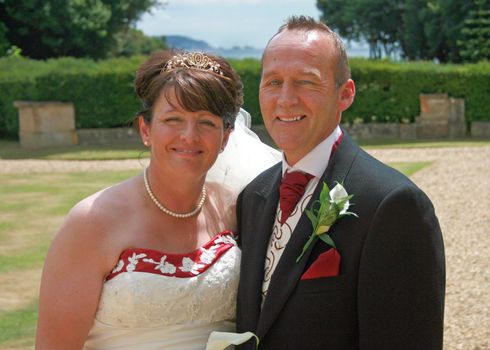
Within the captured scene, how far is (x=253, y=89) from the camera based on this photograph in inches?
816

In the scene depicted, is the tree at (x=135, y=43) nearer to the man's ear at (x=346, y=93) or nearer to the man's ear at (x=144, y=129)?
the man's ear at (x=144, y=129)

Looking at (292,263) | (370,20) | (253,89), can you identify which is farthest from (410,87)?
(370,20)

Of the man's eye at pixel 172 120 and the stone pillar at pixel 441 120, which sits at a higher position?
the man's eye at pixel 172 120

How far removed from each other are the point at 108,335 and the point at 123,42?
3991 cm

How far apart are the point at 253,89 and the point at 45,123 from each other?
5.52 meters

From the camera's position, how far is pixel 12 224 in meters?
10.9

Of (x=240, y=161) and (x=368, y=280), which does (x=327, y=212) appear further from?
(x=240, y=161)

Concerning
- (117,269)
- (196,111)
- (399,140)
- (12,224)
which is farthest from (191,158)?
(399,140)

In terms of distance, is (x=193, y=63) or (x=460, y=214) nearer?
(x=193, y=63)

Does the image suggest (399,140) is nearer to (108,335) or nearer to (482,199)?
(482,199)

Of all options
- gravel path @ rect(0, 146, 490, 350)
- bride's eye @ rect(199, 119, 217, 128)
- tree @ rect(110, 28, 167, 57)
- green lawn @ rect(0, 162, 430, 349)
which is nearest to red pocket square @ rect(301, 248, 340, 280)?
bride's eye @ rect(199, 119, 217, 128)

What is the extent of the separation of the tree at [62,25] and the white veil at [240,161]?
86.0 feet

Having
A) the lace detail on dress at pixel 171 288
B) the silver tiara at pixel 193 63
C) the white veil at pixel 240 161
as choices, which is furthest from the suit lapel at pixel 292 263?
the white veil at pixel 240 161

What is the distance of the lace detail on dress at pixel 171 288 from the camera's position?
3.31 m
